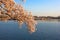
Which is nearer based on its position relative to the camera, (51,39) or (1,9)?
(1,9)

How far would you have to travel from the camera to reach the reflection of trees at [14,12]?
668 centimetres

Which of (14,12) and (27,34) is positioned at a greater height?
(14,12)

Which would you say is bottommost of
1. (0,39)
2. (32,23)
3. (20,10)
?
(0,39)

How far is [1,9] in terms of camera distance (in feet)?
22.4

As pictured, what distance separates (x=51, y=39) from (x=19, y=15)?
2286 centimetres

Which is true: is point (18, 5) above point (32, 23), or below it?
above

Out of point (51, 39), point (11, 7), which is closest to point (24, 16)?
point (11, 7)

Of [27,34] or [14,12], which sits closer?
[14,12]

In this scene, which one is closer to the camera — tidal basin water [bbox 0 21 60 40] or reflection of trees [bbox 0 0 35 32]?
reflection of trees [bbox 0 0 35 32]

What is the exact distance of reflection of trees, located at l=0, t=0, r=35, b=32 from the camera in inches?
263

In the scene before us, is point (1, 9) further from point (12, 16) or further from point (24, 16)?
point (24, 16)

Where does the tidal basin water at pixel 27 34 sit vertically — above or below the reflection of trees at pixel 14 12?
below

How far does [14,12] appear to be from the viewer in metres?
6.93

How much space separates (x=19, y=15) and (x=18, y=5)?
0.46 m
